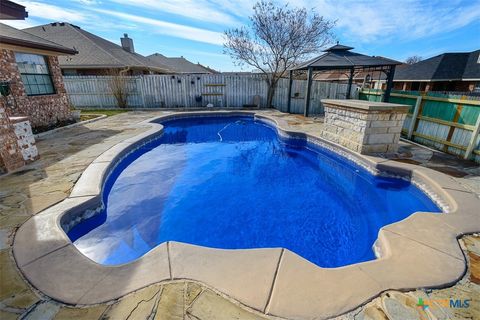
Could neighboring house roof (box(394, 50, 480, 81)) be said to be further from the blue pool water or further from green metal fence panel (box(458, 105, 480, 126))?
the blue pool water

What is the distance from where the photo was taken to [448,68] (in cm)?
1583

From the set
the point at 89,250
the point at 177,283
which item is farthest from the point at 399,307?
the point at 89,250

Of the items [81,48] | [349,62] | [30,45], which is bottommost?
[349,62]

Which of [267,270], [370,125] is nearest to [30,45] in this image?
[267,270]

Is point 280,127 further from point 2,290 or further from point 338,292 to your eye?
point 2,290

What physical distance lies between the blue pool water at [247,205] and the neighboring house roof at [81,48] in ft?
36.6

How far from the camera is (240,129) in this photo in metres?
11.2

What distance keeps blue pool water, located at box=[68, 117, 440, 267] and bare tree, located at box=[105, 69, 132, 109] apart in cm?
830

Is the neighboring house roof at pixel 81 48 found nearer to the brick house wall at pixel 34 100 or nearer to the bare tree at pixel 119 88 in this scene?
the bare tree at pixel 119 88

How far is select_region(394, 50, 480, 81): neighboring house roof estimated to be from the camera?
48.3 ft

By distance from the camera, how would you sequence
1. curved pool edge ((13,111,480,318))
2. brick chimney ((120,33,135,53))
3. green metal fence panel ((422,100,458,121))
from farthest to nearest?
brick chimney ((120,33,135,53))
green metal fence panel ((422,100,458,121))
curved pool edge ((13,111,480,318))

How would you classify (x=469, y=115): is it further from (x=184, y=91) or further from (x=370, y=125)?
(x=184, y=91)

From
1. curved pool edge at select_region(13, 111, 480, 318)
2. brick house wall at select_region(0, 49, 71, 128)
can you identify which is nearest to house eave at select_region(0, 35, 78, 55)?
brick house wall at select_region(0, 49, 71, 128)

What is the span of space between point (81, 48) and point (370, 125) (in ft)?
63.2
